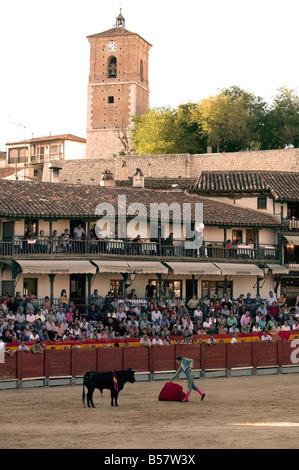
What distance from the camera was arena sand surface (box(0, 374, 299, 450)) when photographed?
16297 millimetres

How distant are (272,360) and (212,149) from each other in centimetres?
4723

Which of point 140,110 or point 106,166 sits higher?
point 140,110

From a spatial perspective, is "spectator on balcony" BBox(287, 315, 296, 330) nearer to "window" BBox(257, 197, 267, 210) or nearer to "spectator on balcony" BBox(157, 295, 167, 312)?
"spectator on balcony" BBox(157, 295, 167, 312)

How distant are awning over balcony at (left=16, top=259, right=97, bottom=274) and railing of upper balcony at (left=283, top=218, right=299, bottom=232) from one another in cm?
1165

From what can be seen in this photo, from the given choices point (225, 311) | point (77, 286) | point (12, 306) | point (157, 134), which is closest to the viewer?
point (12, 306)

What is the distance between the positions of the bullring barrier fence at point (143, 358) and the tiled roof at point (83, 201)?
9.97 m

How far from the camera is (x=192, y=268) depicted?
1590 inches

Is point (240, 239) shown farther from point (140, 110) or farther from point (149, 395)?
point (140, 110)

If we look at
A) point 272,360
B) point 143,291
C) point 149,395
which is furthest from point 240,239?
point 149,395

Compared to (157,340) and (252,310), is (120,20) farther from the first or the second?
(157,340)

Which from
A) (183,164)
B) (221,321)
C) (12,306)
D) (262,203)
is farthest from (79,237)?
(183,164)

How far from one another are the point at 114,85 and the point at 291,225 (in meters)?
50.8

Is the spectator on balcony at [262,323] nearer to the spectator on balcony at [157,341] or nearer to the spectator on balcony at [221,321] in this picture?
the spectator on balcony at [221,321]

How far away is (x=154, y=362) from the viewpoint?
1148 inches
